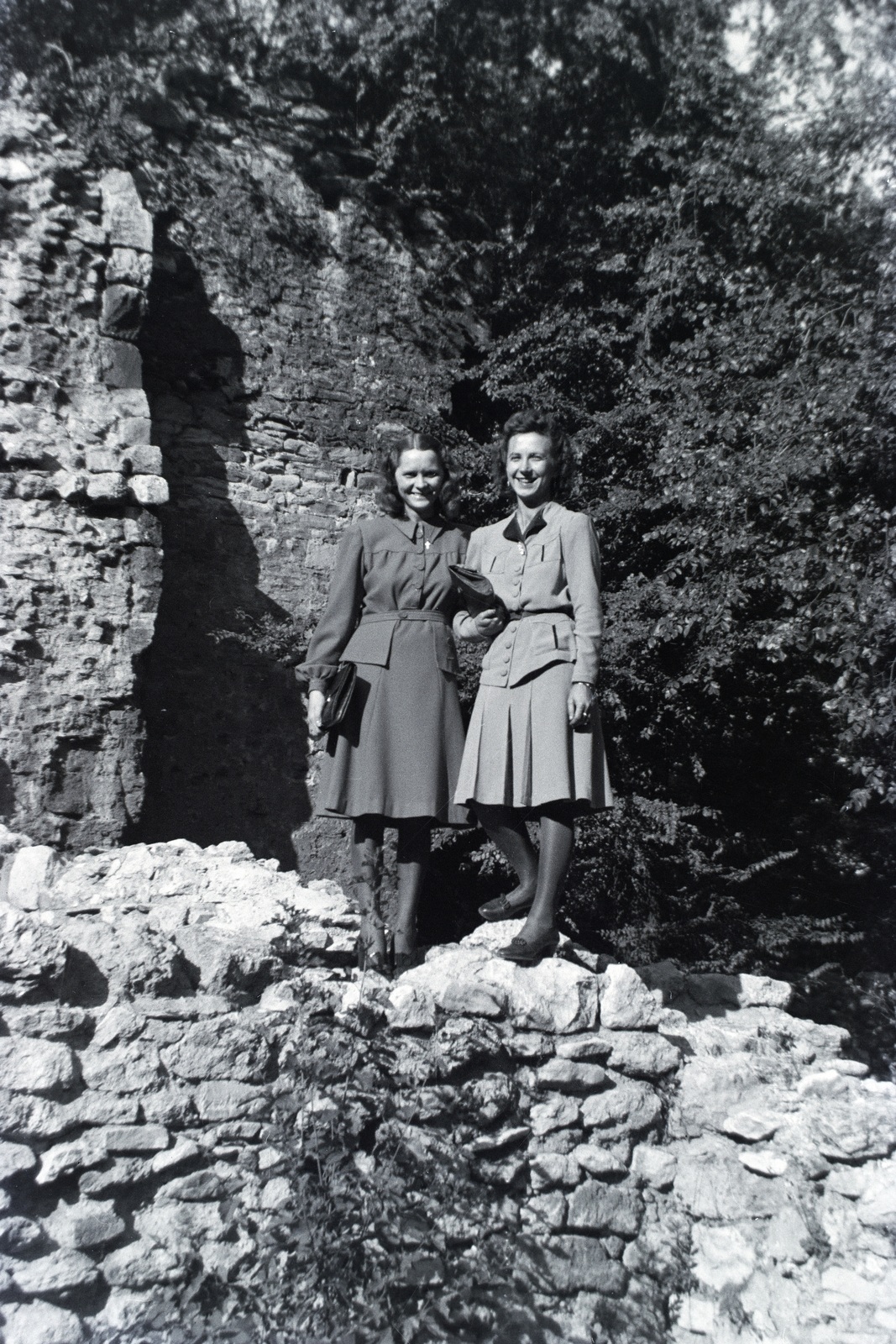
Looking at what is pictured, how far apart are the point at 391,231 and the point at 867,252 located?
3.19 meters

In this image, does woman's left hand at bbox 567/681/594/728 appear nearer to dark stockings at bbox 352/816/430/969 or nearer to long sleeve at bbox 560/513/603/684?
long sleeve at bbox 560/513/603/684

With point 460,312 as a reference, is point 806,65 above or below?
above

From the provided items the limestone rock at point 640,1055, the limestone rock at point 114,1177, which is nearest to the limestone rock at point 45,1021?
the limestone rock at point 114,1177

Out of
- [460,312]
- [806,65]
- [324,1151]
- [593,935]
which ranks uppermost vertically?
[806,65]

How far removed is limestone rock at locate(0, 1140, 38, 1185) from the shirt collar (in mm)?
2382

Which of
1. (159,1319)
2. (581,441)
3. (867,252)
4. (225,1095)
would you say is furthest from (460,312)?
(159,1319)

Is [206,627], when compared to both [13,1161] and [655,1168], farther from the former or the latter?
[655,1168]

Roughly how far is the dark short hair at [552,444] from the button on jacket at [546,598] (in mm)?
161

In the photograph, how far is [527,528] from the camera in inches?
137

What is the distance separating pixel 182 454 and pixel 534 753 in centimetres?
383

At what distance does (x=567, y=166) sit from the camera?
24.2 ft

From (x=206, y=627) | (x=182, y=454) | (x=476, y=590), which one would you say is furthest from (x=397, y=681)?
(x=182, y=454)

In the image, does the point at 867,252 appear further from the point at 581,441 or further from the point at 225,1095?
the point at 225,1095

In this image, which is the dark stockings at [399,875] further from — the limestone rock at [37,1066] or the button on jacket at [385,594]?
the limestone rock at [37,1066]
